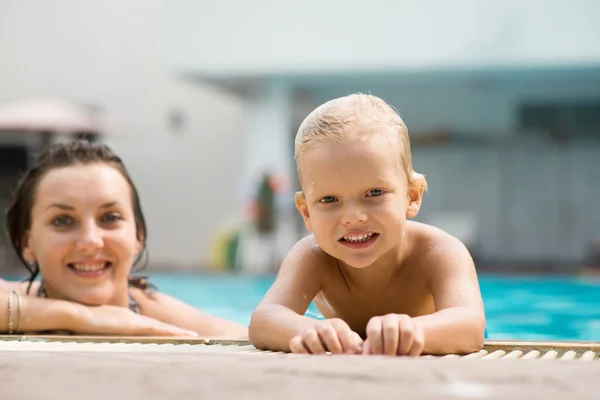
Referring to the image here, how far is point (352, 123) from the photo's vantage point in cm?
235

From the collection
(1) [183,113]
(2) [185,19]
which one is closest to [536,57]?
(2) [185,19]

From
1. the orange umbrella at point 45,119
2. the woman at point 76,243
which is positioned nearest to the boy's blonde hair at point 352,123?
the woman at point 76,243

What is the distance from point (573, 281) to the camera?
38.5 feet

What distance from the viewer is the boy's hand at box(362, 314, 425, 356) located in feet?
6.48

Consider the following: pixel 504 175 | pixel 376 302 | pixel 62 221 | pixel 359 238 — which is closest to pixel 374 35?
pixel 504 175

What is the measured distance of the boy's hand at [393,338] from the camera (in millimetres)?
1974

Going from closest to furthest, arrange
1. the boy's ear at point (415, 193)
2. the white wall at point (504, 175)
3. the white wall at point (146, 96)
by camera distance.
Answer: the boy's ear at point (415, 193) < the white wall at point (504, 175) < the white wall at point (146, 96)

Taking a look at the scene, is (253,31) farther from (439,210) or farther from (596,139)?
(596,139)

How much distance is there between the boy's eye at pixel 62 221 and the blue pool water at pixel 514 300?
3.84 metres

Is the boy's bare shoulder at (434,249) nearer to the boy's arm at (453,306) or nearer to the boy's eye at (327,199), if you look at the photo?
the boy's arm at (453,306)

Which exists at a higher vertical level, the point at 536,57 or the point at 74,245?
the point at 536,57

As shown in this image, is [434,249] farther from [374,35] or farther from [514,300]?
[374,35]

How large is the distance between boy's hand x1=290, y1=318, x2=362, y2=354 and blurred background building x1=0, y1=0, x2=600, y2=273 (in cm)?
1183

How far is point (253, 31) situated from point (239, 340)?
1302 centimetres
